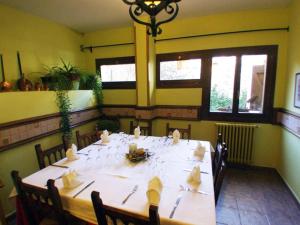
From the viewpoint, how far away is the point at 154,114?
11.1 feet

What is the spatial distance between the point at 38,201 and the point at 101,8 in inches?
96.5

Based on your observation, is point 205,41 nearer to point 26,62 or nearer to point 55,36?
point 55,36

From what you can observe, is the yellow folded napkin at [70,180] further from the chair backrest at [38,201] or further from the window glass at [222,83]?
the window glass at [222,83]

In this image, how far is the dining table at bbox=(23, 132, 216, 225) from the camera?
3.60ft

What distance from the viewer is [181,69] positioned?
3.25 m

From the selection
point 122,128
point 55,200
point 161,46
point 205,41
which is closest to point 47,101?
point 122,128

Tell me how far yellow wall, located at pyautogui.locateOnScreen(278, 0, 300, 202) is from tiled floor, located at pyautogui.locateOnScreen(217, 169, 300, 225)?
0.18 metres

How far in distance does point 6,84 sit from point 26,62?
0.60 metres

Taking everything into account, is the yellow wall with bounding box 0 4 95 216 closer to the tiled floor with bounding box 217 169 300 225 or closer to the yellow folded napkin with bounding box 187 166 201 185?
the yellow folded napkin with bounding box 187 166 201 185

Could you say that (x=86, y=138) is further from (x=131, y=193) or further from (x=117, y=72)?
(x=117, y=72)

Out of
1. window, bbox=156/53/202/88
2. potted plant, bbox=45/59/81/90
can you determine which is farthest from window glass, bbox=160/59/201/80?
potted plant, bbox=45/59/81/90

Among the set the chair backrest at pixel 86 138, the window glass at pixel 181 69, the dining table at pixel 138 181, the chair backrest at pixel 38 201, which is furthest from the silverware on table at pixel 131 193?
the window glass at pixel 181 69

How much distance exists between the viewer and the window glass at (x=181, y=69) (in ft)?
10.4

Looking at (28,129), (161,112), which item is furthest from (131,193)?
(161,112)
